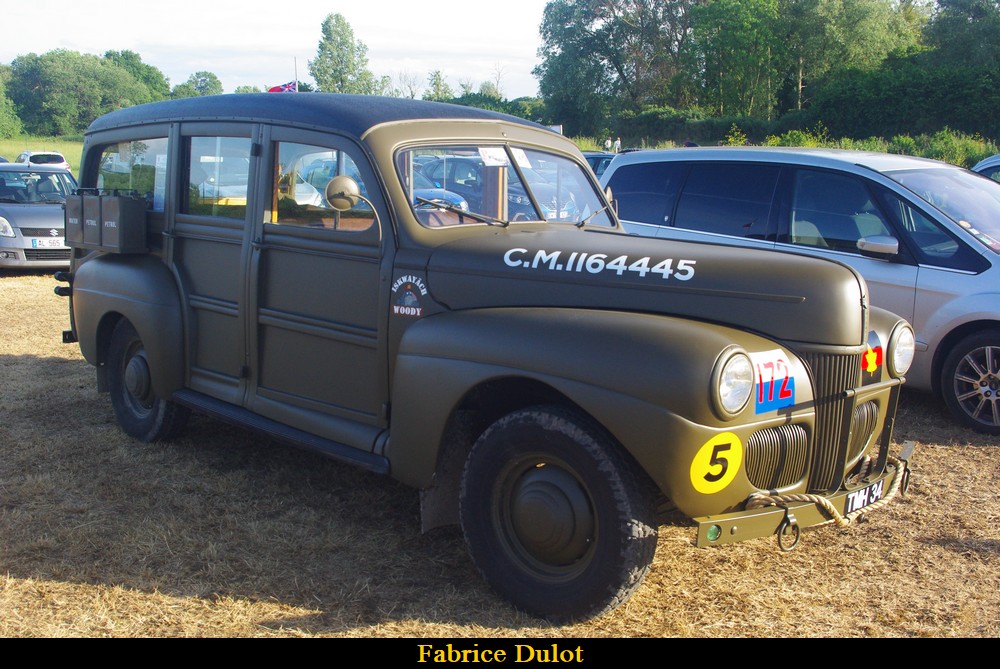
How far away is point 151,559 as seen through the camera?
3926mm

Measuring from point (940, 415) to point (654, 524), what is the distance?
381 centimetres

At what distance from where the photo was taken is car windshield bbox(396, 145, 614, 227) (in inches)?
160

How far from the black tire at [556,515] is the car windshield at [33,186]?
11410mm

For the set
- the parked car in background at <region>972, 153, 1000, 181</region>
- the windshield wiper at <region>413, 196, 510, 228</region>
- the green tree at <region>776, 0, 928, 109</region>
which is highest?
the green tree at <region>776, 0, 928, 109</region>

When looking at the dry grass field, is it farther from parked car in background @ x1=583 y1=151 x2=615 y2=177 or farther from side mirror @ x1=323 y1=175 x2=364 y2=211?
parked car in background @ x1=583 y1=151 x2=615 y2=177

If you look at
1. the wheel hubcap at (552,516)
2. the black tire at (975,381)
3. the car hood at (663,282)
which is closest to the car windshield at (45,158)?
the car hood at (663,282)

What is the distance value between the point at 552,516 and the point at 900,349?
162 cm

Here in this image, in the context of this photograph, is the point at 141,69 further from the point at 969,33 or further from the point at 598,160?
the point at 598,160

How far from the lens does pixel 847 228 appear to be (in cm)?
627

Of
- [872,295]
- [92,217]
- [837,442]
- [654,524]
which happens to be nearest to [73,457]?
[92,217]

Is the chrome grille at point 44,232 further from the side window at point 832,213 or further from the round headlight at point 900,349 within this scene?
the round headlight at point 900,349

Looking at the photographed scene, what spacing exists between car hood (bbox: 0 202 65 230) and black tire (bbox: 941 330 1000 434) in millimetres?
11277

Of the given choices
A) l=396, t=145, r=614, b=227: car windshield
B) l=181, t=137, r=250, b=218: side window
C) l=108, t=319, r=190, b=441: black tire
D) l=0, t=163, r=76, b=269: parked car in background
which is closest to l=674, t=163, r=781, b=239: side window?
l=396, t=145, r=614, b=227: car windshield

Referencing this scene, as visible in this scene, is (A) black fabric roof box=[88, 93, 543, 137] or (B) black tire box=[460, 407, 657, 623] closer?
(B) black tire box=[460, 407, 657, 623]
